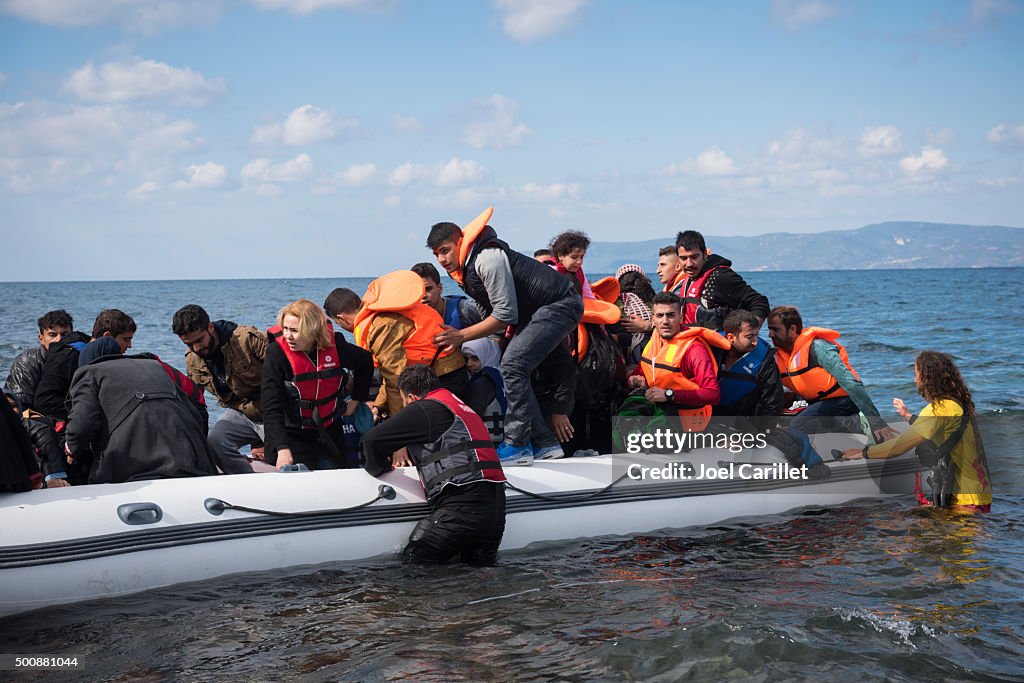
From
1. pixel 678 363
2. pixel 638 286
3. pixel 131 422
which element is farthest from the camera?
pixel 638 286

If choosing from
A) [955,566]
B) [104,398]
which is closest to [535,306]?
[104,398]

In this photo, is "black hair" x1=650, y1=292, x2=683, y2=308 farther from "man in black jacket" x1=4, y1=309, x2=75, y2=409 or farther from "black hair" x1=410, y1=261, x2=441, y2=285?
"man in black jacket" x1=4, y1=309, x2=75, y2=409

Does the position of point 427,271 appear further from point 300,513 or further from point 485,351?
point 300,513

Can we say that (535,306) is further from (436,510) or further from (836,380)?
(836,380)

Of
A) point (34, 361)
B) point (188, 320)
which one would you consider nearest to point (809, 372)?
point (188, 320)

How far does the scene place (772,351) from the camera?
614cm

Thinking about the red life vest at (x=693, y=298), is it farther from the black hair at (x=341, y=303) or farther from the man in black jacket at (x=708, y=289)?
the black hair at (x=341, y=303)

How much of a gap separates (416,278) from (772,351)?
2460 millimetres

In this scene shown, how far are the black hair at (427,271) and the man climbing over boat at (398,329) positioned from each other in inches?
14.7

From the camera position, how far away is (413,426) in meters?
4.67

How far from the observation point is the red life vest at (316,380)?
16.6ft

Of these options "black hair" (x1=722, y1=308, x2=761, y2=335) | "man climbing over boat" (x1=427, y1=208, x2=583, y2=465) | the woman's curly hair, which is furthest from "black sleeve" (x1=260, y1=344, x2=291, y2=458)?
the woman's curly hair

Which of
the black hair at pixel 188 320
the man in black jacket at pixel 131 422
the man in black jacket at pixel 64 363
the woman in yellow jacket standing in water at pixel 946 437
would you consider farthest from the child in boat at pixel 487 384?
the woman in yellow jacket standing in water at pixel 946 437

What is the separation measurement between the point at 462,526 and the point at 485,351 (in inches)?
46.6
